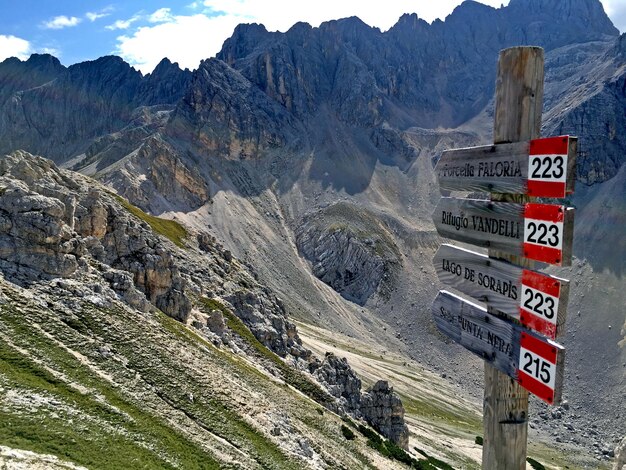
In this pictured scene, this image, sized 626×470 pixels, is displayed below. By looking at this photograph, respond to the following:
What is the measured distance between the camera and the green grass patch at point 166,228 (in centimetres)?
7319

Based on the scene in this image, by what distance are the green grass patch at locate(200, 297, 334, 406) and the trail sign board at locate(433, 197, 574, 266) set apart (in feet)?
123

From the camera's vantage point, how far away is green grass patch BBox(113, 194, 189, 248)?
73.2 meters

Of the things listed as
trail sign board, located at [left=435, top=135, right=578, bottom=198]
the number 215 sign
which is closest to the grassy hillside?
the number 215 sign

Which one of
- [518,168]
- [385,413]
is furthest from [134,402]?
[385,413]

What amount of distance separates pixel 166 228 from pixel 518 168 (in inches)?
3063

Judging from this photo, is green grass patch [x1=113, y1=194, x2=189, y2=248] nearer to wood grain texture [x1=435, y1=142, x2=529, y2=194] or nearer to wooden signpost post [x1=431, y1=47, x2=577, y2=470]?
wood grain texture [x1=435, y1=142, x2=529, y2=194]

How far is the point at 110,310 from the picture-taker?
3053cm

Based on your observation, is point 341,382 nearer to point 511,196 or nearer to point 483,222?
point 483,222

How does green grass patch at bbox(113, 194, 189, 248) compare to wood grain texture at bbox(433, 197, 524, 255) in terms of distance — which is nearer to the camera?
wood grain texture at bbox(433, 197, 524, 255)

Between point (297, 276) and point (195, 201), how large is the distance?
133ft

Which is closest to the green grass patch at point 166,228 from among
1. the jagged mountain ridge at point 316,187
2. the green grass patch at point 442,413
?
the jagged mountain ridge at point 316,187

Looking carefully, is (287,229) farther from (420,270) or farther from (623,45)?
(623,45)

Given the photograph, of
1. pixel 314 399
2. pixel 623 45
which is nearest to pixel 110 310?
pixel 314 399

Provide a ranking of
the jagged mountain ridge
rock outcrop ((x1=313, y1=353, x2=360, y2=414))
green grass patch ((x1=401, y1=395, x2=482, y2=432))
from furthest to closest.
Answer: the jagged mountain ridge < green grass patch ((x1=401, y1=395, x2=482, y2=432)) < rock outcrop ((x1=313, y1=353, x2=360, y2=414))
